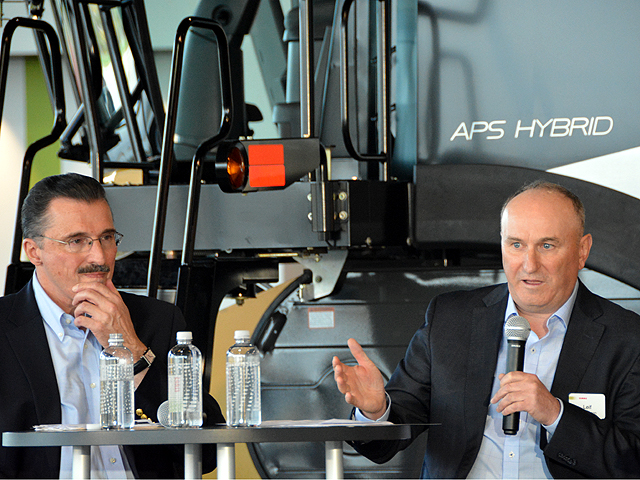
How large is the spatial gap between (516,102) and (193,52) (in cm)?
142

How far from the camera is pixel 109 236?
232cm

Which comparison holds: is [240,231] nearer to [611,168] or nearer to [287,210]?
[287,210]

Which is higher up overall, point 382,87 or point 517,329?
point 382,87

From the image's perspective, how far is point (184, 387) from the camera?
5.97 feet

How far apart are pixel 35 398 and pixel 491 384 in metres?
1.21

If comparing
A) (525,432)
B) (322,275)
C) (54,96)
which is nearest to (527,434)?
(525,432)

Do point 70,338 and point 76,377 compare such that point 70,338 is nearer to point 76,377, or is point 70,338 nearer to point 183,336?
point 76,377

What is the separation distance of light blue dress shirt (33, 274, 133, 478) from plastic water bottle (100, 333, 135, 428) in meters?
0.31

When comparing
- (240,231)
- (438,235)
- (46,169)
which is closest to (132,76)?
(240,231)

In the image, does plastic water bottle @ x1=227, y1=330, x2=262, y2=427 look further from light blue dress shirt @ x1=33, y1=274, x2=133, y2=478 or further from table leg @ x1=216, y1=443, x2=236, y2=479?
light blue dress shirt @ x1=33, y1=274, x2=133, y2=478

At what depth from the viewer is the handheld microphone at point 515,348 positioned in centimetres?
199

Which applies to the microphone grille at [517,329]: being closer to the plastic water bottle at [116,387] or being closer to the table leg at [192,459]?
the table leg at [192,459]

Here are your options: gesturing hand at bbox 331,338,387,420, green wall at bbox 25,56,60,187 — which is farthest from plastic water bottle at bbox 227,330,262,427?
green wall at bbox 25,56,60,187

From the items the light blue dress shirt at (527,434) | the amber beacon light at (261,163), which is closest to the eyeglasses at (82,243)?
the amber beacon light at (261,163)
